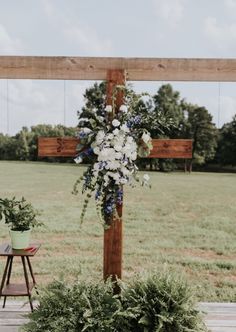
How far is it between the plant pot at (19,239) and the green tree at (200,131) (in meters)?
11.3

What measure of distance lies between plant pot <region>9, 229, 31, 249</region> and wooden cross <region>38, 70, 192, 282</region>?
553mm

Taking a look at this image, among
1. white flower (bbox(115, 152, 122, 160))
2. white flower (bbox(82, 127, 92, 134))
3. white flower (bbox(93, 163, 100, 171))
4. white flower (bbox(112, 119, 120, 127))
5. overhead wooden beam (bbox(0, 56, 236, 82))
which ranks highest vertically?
overhead wooden beam (bbox(0, 56, 236, 82))

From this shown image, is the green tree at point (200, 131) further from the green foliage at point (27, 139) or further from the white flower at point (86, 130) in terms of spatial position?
the white flower at point (86, 130)

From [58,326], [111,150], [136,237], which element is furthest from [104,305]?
[136,237]

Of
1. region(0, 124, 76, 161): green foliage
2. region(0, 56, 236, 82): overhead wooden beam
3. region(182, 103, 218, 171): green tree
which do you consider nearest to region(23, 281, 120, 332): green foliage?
region(0, 56, 236, 82): overhead wooden beam

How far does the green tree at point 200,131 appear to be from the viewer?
14.2m

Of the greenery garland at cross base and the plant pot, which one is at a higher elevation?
the greenery garland at cross base

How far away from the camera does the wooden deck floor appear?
2.85 m

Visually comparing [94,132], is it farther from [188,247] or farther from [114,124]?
[188,247]

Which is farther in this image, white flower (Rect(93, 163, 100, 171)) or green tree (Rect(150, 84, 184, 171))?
green tree (Rect(150, 84, 184, 171))

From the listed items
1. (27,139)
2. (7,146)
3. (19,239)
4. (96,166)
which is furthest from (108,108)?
(7,146)

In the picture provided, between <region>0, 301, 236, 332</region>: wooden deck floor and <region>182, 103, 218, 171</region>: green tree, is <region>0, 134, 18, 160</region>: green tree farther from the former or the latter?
<region>182, 103, 218, 171</region>: green tree

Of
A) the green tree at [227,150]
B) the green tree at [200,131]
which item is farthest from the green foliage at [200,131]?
the green tree at [227,150]

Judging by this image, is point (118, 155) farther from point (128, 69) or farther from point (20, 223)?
point (20, 223)
